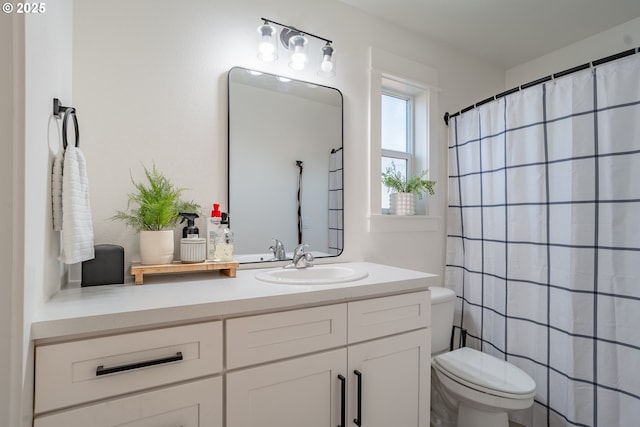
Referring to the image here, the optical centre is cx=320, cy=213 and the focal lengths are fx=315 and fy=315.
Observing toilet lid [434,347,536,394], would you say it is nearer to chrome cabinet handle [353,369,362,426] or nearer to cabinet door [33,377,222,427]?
chrome cabinet handle [353,369,362,426]

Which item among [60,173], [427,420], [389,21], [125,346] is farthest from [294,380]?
[389,21]

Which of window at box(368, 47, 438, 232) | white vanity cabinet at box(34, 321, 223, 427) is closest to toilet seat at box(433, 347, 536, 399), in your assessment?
window at box(368, 47, 438, 232)

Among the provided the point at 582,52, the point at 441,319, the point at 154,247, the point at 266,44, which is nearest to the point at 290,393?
the point at 154,247

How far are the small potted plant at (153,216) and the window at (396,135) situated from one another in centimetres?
127

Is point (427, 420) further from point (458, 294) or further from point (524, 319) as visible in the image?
point (458, 294)

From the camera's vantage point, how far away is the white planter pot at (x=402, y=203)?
1.98 m

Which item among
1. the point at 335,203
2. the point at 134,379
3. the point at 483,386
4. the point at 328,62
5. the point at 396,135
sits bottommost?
the point at 483,386

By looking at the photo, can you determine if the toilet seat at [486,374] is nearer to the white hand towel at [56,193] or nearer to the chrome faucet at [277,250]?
the chrome faucet at [277,250]

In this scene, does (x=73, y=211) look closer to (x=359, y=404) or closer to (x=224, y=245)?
(x=224, y=245)

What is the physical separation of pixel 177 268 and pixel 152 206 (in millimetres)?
254

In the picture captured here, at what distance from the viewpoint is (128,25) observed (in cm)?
128

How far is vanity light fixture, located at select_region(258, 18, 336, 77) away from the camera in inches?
58.3

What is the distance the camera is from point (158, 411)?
0.84 metres

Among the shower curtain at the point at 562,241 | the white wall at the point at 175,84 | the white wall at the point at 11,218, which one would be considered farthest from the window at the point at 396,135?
the white wall at the point at 11,218
